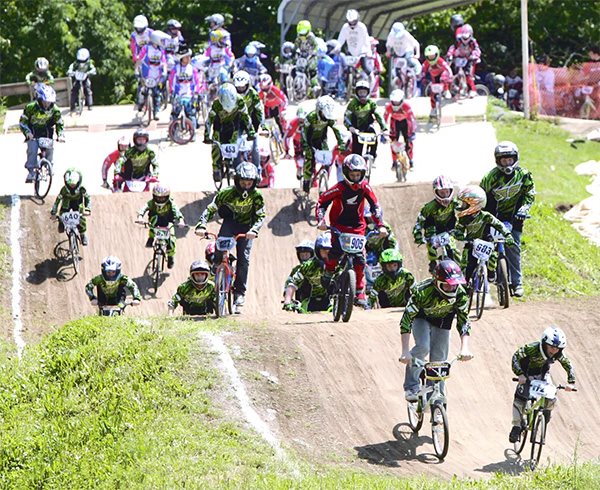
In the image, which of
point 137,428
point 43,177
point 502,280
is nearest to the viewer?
point 137,428

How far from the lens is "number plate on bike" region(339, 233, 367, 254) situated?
62.4 feet

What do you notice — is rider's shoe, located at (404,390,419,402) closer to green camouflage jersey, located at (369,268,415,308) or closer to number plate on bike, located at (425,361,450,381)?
number plate on bike, located at (425,361,450,381)

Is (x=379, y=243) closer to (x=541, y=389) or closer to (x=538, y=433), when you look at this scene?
(x=541, y=389)

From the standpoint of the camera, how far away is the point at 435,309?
15.8 meters

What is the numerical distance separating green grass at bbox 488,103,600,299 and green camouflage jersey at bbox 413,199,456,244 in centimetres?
445

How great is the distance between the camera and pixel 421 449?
15875 mm

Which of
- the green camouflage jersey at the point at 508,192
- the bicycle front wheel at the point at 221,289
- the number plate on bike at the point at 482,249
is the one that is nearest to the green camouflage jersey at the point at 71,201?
the bicycle front wheel at the point at 221,289

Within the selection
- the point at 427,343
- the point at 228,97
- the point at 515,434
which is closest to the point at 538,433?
the point at 515,434

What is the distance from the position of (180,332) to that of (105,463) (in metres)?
3.56

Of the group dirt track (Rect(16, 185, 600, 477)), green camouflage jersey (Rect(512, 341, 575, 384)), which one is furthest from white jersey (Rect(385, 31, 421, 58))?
green camouflage jersey (Rect(512, 341, 575, 384))

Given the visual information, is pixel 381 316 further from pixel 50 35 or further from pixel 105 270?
pixel 50 35

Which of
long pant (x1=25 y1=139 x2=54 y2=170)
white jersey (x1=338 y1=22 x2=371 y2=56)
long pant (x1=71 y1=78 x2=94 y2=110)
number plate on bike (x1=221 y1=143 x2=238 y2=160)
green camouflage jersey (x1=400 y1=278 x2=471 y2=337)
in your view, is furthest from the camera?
long pant (x1=71 y1=78 x2=94 y2=110)

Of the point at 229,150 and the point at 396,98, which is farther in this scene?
the point at 396,98

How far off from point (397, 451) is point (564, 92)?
24465 mm
